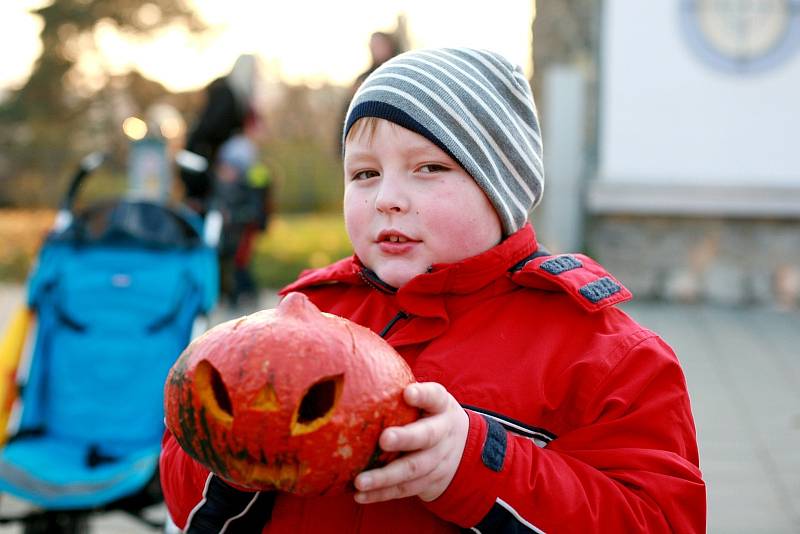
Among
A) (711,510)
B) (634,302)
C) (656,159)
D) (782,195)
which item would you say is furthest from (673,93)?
(711,510)

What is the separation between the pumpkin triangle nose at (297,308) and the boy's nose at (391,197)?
11.1 inches

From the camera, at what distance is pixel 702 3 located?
26.8 feet

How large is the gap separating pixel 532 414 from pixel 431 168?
48 centimetres

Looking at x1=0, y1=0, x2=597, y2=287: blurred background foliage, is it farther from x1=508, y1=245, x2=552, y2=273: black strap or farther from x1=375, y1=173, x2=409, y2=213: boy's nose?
x1=375, y1=173, x2=409, y2=213: boy's nose

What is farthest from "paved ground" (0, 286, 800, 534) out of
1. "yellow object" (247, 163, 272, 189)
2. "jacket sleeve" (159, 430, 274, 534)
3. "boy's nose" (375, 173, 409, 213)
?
"boy's nose" (375, 173, 409, 213)

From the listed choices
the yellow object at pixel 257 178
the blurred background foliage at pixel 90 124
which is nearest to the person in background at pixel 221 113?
the yellow object at pixel 257 178

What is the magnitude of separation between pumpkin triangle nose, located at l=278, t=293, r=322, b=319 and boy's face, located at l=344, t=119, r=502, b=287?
0.94ft

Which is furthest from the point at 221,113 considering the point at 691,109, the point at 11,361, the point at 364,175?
the point at 364,175

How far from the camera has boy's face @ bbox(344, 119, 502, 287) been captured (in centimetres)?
166

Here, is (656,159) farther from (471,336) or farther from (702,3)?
(471,336)

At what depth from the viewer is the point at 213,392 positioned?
1426 millimetres

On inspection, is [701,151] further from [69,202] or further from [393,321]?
[393,321]

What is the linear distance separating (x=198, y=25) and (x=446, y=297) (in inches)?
675

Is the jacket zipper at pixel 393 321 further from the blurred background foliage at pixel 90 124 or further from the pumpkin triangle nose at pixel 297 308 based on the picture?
the blurred background foliage at pixel 90 124
